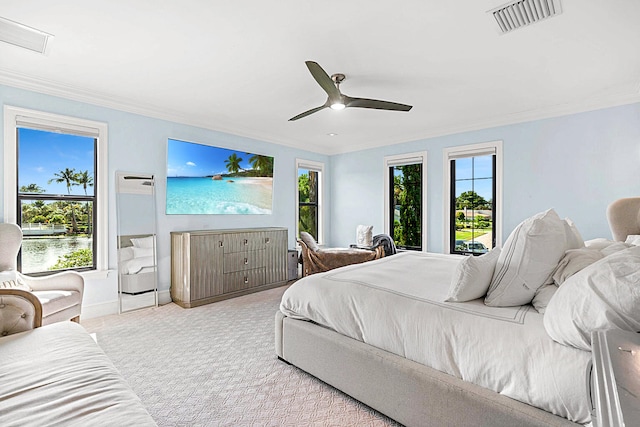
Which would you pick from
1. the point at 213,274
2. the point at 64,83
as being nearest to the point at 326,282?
the point at 213,274

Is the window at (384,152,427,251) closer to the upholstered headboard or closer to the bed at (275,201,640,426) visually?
the upholstered headboard

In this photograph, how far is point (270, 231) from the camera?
4.70 m

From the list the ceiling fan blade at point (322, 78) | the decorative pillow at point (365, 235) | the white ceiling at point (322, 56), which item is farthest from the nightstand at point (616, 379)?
the decorative pillow at point (365, 235)

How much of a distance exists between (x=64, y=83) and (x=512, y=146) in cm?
535

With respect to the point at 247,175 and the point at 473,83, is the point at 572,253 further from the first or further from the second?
the point at 247,175

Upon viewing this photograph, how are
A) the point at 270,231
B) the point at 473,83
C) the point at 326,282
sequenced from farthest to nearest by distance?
→ the point at 270,231
the point at 473,83
the point at 326,282

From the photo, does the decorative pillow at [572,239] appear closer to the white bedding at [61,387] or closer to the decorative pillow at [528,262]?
the decorative pillow at [528,262]

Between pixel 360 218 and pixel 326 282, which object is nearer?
pixel 326 282

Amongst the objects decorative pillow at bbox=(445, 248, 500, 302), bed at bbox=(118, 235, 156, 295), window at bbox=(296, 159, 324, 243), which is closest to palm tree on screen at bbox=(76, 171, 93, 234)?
bed at bbox=(118, 235, 156, 295)

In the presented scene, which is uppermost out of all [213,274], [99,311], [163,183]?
[163,183]

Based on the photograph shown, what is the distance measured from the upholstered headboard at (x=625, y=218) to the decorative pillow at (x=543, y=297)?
75.8 inches

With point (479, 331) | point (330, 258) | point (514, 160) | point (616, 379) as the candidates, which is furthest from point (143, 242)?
point (514, 160)

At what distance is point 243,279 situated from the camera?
14.3ft

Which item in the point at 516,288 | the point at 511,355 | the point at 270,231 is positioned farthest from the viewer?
the point at 270,231
